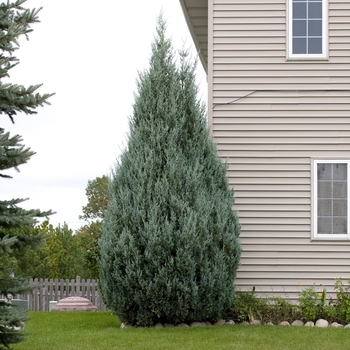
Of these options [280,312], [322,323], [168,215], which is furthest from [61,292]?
[322,323]

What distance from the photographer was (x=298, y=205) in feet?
40.9

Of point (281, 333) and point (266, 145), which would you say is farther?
point (266, 145)

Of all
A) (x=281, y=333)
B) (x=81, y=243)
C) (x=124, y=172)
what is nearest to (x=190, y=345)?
(x=281, y=333)

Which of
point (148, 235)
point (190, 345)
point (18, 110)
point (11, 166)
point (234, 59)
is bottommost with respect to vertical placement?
point (190, 345)

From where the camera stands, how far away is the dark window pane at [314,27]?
12852 mm

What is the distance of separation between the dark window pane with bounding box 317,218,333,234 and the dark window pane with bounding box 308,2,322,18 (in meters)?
3.73

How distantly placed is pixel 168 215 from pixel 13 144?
12.0 ft

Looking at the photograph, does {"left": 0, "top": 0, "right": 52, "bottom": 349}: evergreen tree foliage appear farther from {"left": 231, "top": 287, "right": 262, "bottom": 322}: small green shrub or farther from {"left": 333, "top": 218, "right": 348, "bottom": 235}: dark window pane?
{"left": 333, "top": 218, "right": 348, "bottom": 235}: dark window pane

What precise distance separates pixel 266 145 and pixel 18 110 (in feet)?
18.0

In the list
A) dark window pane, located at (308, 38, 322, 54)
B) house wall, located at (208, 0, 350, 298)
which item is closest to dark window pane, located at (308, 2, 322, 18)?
house wall, located at (208, 0, 350, 298)

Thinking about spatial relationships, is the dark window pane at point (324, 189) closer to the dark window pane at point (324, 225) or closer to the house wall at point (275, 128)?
the house wall at point (275, 128)

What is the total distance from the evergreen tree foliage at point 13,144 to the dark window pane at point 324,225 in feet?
19.0

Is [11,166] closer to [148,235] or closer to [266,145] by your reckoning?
Result: [148,235]

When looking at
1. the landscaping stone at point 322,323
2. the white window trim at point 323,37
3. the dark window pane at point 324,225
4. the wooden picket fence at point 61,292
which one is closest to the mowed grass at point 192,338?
the landscaping stone at point 322,323
